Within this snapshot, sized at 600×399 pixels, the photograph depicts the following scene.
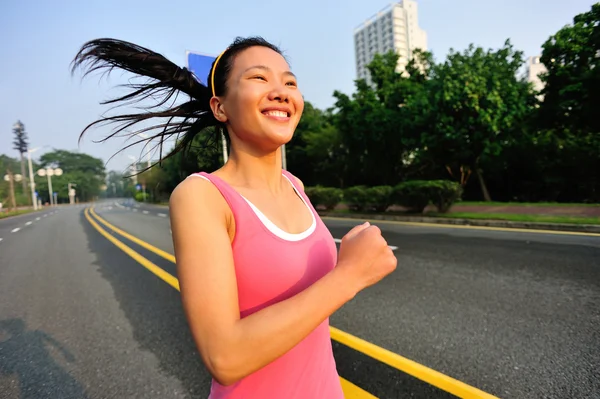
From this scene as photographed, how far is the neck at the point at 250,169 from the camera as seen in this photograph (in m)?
1.00

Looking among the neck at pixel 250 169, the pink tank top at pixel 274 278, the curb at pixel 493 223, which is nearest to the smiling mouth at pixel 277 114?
the neck at pixel 250 169

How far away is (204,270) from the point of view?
2.35 ft

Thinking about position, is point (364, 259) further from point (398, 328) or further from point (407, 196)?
point (407, 196)

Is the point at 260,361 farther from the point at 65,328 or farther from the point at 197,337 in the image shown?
the point at 65,328

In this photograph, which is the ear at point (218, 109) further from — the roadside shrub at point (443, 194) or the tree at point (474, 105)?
the tree at point (474, 105)

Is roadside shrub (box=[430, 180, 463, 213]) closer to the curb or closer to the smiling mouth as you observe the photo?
the curb

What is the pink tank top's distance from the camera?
841 millimetres

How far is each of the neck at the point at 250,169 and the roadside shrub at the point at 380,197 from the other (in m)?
12.2

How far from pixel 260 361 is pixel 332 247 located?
0.47m

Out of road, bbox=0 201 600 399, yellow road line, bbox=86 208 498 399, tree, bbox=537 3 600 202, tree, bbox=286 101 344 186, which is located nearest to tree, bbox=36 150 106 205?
tree, bbox=286 101 344 186

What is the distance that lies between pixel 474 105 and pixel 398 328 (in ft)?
44.4

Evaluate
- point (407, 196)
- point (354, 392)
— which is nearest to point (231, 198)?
point (354, 392)

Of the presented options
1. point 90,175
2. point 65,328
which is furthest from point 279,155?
point 90,175

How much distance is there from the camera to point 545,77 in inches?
570
